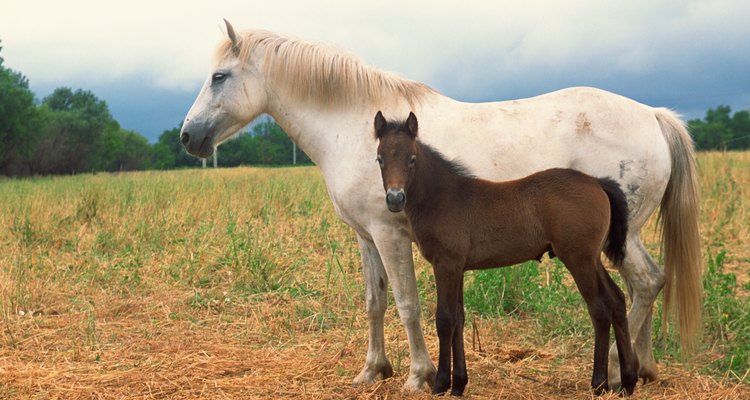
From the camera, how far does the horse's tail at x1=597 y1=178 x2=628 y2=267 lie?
388 cm

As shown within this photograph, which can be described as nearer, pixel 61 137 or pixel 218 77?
pixel 218 77

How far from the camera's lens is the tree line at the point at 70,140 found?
32156mm

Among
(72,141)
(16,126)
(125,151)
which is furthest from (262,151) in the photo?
(16,126)

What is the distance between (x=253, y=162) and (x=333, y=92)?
58.5 metres

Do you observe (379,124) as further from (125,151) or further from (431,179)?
(125,151)

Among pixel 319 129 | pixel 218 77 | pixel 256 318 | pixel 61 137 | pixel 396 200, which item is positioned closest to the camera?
pixel 396 200

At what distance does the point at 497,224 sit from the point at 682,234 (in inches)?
64.9

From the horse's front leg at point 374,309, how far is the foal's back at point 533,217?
0.94m

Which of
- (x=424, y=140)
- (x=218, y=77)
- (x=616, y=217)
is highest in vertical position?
(x=218, y=77)

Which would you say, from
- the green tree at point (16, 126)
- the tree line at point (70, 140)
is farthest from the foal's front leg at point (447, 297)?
the green tree at point (16, 126)

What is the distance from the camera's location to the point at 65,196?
12984 millimetres

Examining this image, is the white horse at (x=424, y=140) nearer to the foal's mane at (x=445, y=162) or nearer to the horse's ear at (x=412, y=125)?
the foal's mane at (x=445, y=162)

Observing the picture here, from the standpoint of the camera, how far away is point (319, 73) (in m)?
4.58

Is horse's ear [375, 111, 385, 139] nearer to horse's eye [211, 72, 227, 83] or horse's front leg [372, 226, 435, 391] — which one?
horse's front leg [372, 226, 435, 391]
